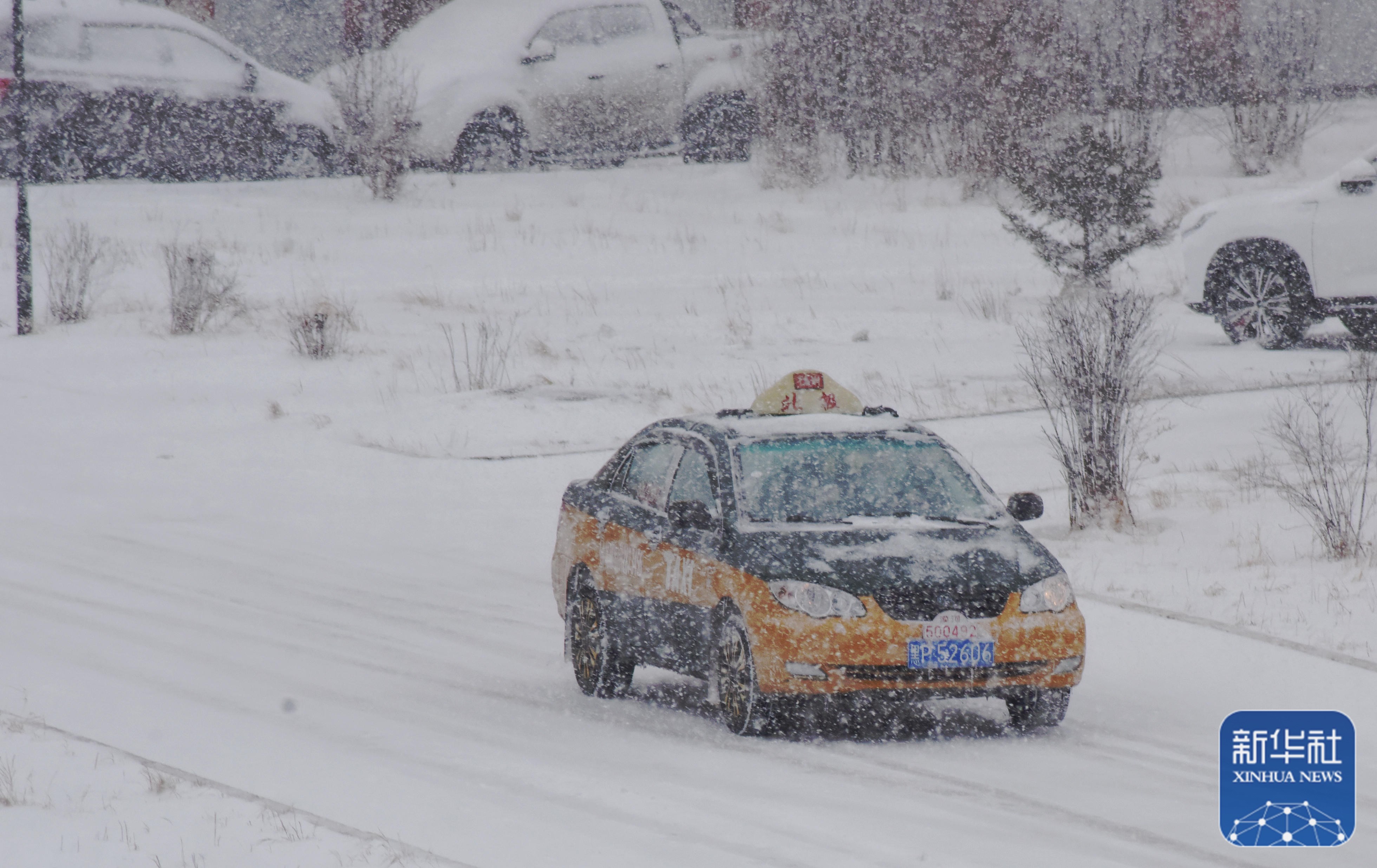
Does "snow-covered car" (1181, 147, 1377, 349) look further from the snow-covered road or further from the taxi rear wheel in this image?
the taxi rear wheel

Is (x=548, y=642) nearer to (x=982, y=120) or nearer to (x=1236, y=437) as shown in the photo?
(x=1236, y=437)

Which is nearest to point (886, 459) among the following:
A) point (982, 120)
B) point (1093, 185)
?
point (1093, 185)

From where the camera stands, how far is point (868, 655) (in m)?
7.84

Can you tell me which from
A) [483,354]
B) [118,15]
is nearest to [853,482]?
[483,354]

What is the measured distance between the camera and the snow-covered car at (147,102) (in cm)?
2352

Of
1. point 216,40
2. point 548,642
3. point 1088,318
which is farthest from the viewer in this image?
point 216,40

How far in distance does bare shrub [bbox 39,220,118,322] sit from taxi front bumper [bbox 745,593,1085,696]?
558 inches

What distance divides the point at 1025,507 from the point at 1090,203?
1277 centimetres

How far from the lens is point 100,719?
838 cm

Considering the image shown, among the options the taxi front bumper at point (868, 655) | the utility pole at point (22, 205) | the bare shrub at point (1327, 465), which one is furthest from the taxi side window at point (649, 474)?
the utility pole at point (22, 205)

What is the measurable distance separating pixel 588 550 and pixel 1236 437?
8.17 metres

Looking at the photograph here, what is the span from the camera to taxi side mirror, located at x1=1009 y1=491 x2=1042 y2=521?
900 centimetres

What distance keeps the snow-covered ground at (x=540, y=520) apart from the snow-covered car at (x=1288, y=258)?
0.47 m

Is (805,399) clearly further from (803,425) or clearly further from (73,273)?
(73,273)
